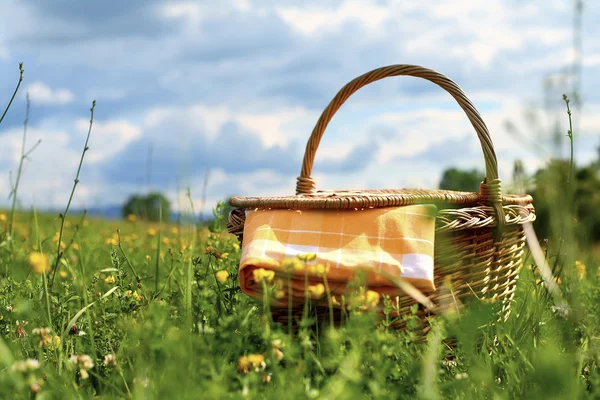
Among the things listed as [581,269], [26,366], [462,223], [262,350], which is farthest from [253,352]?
[581,269]

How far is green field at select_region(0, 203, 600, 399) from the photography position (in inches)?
48.6

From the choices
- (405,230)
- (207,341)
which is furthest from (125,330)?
(405,230)

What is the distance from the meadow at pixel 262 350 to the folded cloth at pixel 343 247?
89 millimetres

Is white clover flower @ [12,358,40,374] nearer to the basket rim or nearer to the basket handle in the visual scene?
the basket rim

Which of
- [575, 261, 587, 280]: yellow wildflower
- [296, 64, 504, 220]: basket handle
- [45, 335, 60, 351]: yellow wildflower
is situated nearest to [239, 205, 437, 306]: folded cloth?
[296, 64, 504, 220]: basket handle

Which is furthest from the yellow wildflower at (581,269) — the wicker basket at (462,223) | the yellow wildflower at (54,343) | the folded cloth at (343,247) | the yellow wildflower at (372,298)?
the yellow wildflower at (54,343)

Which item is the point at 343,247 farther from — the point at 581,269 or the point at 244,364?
the point at 581,269

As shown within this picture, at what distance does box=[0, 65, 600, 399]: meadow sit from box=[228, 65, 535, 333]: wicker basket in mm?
120

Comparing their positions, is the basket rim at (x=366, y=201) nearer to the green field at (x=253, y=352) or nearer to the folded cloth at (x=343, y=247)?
the folded cloth at (x=343, y=247)

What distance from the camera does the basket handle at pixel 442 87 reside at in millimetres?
1954

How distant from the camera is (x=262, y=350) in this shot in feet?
5.18

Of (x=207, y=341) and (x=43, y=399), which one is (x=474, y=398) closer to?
(x=207, y=341)

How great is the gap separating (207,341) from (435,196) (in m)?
0.82

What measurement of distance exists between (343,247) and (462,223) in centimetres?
37
